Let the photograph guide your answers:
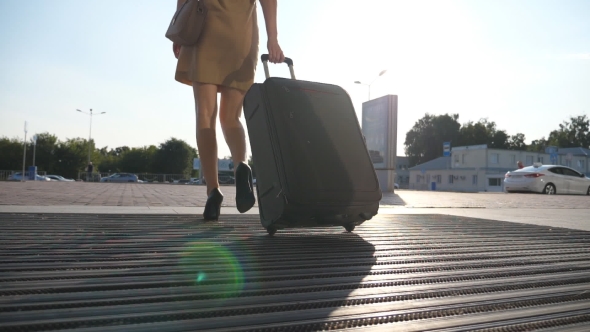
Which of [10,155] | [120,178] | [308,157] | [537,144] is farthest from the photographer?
[537,144]

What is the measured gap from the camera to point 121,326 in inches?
37.6

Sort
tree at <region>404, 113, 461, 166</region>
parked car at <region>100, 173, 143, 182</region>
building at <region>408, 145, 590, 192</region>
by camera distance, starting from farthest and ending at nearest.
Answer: tree at <region>404, 113, 461, 166</region> < building at <region>408, 145, 590, 192</region> < parked car at <region>100, 173, 143, 182</region>

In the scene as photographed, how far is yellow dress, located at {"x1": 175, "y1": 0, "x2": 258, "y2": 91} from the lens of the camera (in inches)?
132

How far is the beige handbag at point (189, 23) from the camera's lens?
3250 mm

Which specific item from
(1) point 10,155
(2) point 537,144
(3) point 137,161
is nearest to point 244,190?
(1) point 10,155

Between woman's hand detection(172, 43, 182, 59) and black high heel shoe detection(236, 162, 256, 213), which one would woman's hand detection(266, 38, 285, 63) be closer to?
black high heel shoe detection(236, 162, 256, 213)

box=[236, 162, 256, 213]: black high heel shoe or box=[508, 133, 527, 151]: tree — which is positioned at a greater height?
box=[508, 133, 527, 151]: tree

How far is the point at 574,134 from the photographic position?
8769cm

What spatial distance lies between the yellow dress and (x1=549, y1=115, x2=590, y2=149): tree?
97545 mm

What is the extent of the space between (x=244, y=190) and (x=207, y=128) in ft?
2.29

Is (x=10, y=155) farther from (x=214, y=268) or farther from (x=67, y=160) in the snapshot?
(x=214, y=268)

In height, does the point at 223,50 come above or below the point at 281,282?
above

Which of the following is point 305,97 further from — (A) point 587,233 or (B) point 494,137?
(B) point 494,137

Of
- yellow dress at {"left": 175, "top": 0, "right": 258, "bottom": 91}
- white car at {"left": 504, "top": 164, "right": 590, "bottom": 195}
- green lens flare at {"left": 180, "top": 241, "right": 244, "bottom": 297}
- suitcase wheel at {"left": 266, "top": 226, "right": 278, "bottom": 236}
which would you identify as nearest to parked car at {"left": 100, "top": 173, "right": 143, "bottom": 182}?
white car at {"left": 504, "top": 164, "right": 590, "bottom": 195}
